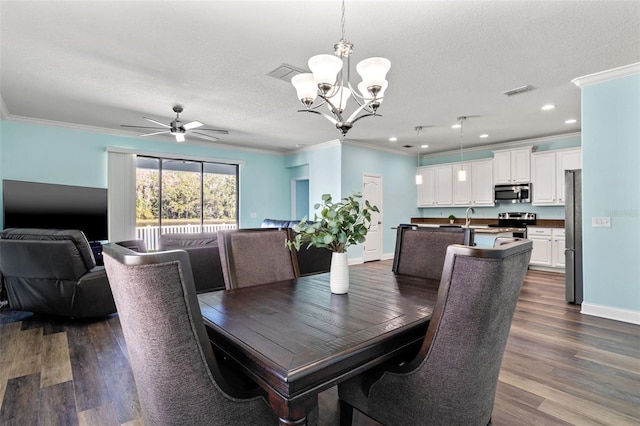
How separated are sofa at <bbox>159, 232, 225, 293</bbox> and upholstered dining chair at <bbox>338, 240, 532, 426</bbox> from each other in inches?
107

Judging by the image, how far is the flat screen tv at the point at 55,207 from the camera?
4484mm

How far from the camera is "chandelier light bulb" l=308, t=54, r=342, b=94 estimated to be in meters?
1.96

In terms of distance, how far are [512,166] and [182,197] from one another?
6855mm

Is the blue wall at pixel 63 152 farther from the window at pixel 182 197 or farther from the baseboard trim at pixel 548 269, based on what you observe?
the baseboard trim at pixel 548 269

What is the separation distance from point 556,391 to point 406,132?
4724 millimetres

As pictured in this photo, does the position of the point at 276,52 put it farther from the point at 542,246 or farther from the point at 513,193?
the point at 542,246

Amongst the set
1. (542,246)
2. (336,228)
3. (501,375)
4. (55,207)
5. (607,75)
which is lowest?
(501,375)

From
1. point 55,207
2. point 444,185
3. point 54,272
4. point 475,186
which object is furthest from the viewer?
point 444,185

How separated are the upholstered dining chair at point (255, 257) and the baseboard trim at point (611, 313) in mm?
3491

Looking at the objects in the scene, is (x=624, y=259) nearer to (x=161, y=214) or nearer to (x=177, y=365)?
(x=177, y=365)

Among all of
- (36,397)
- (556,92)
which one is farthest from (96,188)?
(556,92)

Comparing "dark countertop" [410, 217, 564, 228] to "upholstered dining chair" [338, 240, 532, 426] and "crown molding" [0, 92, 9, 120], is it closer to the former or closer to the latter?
"upholstered dining chair" [338, 240, 532, 426]

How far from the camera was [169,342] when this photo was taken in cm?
92

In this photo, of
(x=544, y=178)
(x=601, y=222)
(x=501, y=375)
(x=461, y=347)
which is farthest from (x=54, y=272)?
(x=544, y=178)
